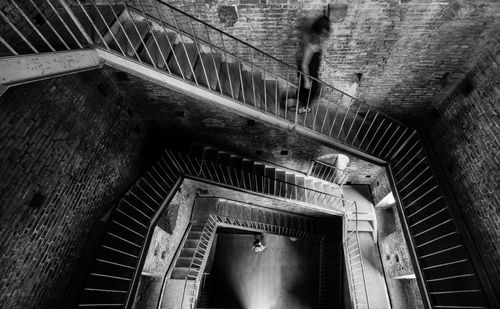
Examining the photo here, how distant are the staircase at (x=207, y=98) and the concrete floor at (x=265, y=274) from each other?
20.6 feet

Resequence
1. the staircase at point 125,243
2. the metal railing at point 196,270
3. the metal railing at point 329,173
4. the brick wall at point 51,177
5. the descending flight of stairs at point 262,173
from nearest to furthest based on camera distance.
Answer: the brick wall at point 51,177 < the staircase at point 125,243 < the descending flight of stairs at point 262,173 < the metal railing at point 196,270 < the metal railing at point 329,173

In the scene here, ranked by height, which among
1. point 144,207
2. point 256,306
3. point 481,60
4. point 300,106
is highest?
point 481,60

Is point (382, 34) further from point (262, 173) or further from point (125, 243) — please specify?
point (125, 243)

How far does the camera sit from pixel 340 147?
555cm

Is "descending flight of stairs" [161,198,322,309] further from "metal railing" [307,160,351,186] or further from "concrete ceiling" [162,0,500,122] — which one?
"concrete ceiling" [162,0,500,122]

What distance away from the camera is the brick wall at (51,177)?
3.47 m

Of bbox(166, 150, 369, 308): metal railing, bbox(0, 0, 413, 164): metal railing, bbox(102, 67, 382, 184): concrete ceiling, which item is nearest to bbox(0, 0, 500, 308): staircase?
bbox(0, 0, 413, 164): metal railing

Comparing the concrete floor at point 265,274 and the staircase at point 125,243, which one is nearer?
the staircase at point 125,243

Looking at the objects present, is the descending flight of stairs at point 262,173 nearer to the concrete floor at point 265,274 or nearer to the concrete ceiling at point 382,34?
the concrete ceiling at point 382,34

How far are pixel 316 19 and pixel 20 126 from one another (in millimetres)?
4986

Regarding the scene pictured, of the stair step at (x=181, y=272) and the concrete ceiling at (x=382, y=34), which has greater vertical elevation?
the concrete ceiling at (x=382, y=34)

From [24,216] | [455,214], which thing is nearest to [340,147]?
[455,214]

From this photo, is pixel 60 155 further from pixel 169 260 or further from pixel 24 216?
pixel 169 260

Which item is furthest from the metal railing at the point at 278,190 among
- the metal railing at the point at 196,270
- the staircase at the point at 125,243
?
→ the metal railing at the point at 196,270
